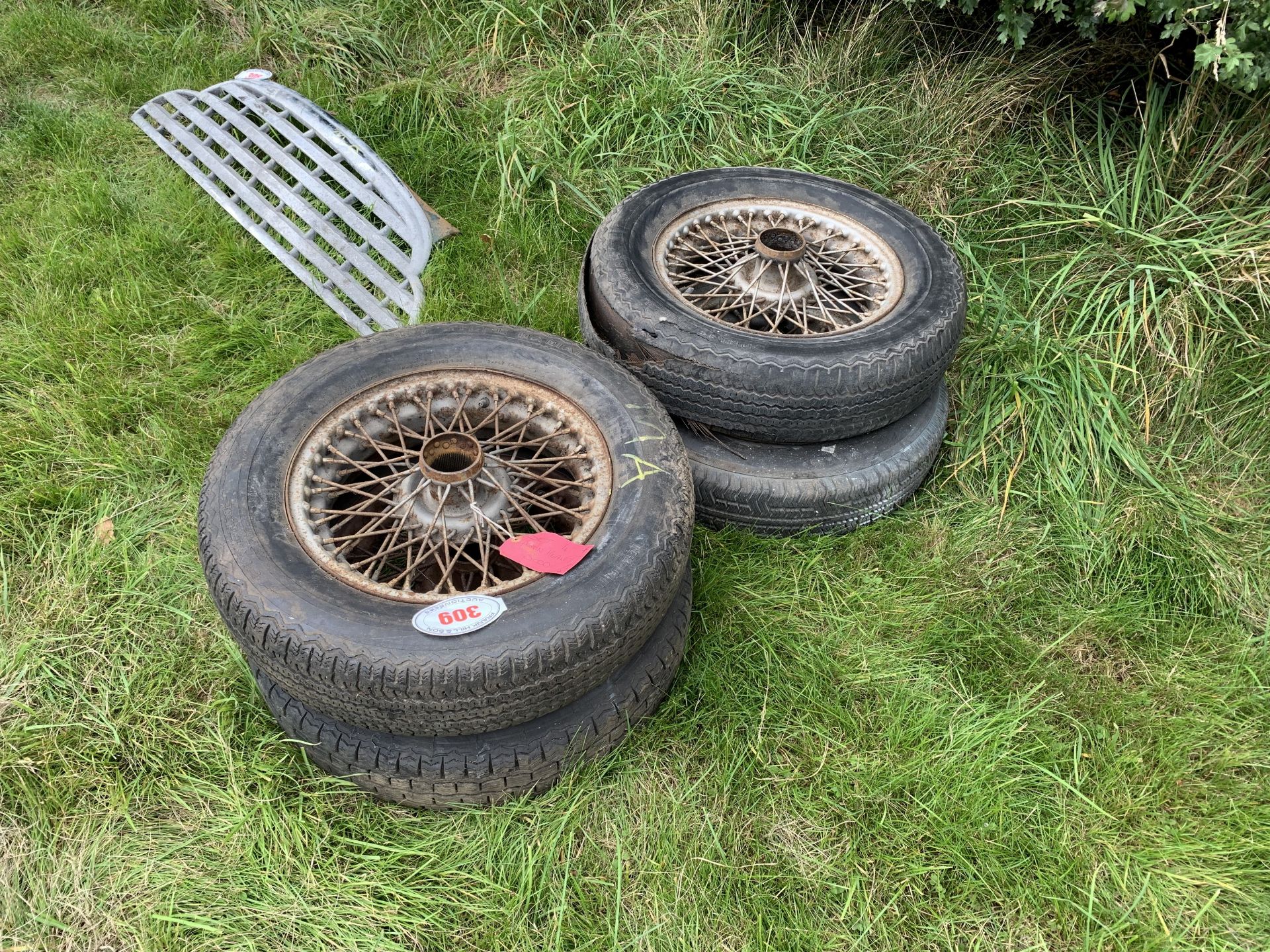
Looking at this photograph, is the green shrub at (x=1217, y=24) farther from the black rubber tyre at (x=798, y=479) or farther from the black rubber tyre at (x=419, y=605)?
the black rubber tyre at (x=419, y=605)

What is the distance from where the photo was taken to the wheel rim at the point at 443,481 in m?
2.34

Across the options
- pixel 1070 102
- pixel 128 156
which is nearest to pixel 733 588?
pixel 1070 102

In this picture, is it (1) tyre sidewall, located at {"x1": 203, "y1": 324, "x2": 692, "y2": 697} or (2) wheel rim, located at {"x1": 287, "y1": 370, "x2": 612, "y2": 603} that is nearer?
(1) tyre sidewall, located at {"x1": 203, "y1": 324, "x2": 692, "y2": 697}

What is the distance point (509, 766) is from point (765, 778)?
0.74m

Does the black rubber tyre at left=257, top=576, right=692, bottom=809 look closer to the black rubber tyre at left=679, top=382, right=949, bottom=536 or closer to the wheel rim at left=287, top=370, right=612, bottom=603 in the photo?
the wheel rim at left=287, top=370, right=612, bottom=603

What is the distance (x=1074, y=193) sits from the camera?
13.0 feet

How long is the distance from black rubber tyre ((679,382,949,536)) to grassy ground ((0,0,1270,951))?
10cm

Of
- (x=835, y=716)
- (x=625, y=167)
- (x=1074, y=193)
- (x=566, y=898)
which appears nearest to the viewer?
(x=566, y=898)

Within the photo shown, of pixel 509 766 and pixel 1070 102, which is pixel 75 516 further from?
pixel 1070 102

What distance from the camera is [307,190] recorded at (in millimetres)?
4336

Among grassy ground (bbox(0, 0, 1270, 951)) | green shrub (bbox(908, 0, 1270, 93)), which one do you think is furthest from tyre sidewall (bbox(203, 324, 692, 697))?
green shrub (bbox(908, 0, 1270, 93))

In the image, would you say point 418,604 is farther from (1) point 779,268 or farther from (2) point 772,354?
(1) point 779,268

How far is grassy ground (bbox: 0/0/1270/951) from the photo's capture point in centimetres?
227

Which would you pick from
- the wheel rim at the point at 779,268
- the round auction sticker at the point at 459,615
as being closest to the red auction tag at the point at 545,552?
the round auction sticker at the point at 459,615
